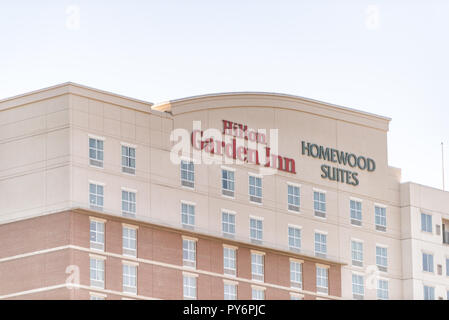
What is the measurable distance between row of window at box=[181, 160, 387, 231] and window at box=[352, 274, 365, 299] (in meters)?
3.98

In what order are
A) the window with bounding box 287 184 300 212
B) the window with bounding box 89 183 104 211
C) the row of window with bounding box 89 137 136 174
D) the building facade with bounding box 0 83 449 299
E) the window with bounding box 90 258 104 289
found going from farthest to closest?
the window with bounding box 287 184 300 212 → the row of window with bounding box 89 137 136 174 → the window with bounding box 89 183 104 211 → the building facade with bounding box 0 83 449 299 → the window with bounding box 90 258 104 289

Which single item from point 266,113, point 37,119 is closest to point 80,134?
point 37,119

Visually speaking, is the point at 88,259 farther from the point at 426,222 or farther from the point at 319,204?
the point at 426,222

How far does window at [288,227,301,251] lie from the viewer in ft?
318

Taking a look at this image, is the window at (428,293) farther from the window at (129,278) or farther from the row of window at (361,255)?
the window at (129,278)

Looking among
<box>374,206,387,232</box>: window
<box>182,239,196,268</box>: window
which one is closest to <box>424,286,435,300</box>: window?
<box>374,206,387,232</box>: window

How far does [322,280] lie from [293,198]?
20.8ft

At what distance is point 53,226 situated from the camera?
282ft

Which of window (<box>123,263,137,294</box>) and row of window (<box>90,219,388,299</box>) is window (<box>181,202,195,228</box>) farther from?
window (<box>123,263,137,294</box>)

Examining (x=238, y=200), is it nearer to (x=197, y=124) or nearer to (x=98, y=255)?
(x=197, y=124)

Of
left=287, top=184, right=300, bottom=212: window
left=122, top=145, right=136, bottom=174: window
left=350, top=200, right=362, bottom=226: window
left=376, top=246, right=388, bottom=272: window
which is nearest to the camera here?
left=122, top=145, right=136, bottom=174: window

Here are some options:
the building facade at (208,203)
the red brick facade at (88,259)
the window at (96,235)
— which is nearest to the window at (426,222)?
the building facade at (208,203)

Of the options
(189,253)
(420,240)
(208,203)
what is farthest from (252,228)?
(420,240)

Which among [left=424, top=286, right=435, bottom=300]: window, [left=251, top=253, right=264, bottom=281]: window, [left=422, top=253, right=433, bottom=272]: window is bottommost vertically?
[left=424, top=286, right=435, bottom=300]: window
